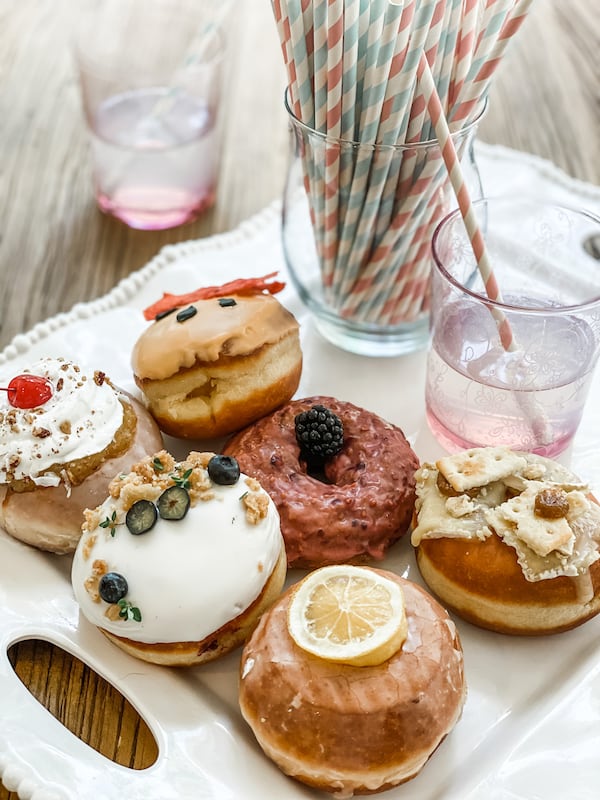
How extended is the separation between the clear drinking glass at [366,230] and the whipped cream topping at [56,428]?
55 centimetres

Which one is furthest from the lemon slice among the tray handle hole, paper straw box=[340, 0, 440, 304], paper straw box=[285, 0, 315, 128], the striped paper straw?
paper straw box=[285, 0, 315, 128]

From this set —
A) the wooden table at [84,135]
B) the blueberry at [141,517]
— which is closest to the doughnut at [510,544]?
the blueberry at [141,517]

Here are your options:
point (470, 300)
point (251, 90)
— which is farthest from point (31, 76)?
point (470, 300)

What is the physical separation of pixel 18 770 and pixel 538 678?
29.3 inches

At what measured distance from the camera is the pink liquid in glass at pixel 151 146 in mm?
2311

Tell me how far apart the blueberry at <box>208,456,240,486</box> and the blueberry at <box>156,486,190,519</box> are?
0.05 m

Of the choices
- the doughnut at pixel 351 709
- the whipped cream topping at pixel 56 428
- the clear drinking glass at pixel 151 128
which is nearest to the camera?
the doughnut at pixel 351 709

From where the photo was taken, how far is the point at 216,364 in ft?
5.21

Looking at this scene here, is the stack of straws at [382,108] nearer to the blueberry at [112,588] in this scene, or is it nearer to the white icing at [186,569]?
the white icing at [186,569]

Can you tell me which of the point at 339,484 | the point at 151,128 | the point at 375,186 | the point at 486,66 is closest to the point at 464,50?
the point at 486,66

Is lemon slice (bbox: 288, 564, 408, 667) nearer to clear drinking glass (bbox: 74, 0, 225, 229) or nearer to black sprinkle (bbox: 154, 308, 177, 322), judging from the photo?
black sprinkle (bbox: 154, 308, 177, 322)

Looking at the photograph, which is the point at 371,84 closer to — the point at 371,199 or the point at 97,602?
the point at 371,199

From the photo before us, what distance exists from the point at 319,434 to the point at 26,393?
486 mm

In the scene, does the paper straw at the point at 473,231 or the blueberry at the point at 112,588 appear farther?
the paper straw at the point at 473,231
